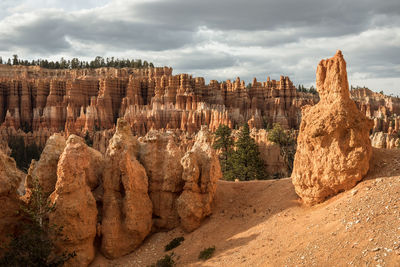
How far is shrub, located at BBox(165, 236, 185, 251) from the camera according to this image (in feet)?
56.5

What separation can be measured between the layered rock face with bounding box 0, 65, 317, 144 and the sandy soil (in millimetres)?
61511

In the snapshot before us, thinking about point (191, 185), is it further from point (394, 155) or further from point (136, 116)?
point (136, 116)

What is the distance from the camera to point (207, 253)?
15656 millimetres

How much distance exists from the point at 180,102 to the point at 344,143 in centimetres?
7343

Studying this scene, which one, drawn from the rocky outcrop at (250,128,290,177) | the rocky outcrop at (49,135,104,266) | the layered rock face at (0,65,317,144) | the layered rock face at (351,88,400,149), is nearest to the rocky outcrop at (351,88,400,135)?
the layered rock face at (351,88,400,149)

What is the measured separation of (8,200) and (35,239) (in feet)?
8.90

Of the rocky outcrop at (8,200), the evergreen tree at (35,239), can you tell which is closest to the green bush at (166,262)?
the evergreen tree at (35,239)

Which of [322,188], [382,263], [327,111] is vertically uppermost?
[327,111]

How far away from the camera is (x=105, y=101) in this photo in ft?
311

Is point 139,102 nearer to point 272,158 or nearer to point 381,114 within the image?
→ point 272,158

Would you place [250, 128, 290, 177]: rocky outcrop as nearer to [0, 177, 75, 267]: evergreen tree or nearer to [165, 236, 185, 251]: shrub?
[165, 236, 185, 251]: shrub

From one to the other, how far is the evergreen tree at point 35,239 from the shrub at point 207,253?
17.5 feet

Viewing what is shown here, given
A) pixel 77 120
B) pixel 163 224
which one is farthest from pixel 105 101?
pixel 163 224

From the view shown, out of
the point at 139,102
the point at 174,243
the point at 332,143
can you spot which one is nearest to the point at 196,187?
A: the point at 174,243
